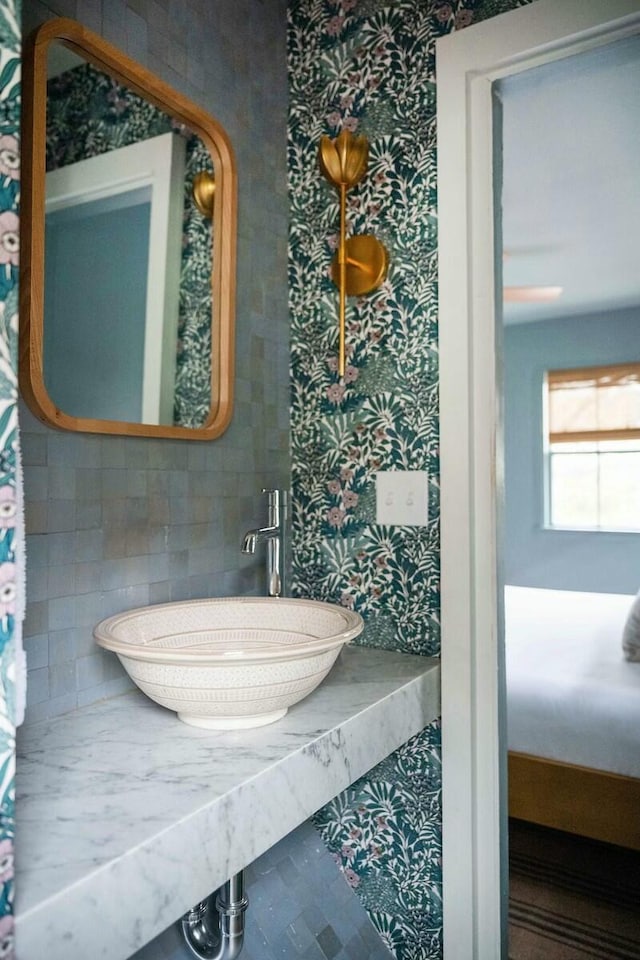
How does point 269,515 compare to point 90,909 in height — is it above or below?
above

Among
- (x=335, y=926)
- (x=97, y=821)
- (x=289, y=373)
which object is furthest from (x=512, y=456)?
(x=97, y=821)

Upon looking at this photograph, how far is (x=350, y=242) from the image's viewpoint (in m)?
1.51

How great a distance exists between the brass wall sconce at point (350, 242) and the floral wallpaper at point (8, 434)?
962 mm

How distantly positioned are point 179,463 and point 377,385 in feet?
1.56

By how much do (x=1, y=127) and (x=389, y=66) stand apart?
1164 mm

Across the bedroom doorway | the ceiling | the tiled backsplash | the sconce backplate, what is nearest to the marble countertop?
the tiled backsplash

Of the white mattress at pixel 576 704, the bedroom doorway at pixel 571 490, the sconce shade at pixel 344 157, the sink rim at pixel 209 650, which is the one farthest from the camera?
the white mattress at pixel 576 704

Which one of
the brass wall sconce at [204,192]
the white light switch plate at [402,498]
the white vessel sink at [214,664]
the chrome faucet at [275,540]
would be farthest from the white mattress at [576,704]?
the brass wall sconce at [204,192]

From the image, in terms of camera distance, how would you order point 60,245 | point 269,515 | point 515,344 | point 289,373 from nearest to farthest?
point 60,245 → point 269,515 → point 289,373 → point 515,344

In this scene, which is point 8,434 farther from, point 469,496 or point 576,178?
point 576,178

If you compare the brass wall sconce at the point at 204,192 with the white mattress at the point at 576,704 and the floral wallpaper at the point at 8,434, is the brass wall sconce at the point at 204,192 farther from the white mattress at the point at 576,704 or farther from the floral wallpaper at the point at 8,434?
the white mattress at the point at 576,704

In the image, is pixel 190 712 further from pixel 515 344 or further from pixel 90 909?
pixel 515 344

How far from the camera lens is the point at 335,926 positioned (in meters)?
1.40

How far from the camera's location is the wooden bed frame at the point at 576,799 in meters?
1.98
